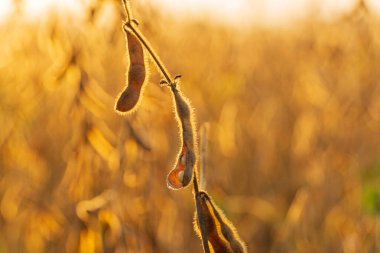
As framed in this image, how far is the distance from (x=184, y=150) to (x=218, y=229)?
0.11 meters

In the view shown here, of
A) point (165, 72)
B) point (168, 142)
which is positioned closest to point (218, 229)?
point (165, 72)

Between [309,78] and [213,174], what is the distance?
1.02 meters

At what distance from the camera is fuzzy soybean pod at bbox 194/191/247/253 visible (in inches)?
31.0

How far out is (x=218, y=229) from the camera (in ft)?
2.62

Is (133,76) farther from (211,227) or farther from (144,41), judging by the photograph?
(211,227)

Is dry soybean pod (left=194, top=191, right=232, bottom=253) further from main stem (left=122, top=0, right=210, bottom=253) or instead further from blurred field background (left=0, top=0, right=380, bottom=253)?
blurred field background (left=0, top=0, right=380, bottom=253)

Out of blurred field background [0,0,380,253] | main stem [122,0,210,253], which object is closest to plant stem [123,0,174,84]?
main stem [122,0,210,253]

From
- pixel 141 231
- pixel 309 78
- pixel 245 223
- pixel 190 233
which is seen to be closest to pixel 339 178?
pixel 245 223

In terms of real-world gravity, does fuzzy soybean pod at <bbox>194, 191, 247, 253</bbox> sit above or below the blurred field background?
below

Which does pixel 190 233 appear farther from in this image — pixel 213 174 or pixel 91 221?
pixel 91 221

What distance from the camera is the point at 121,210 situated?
1450 millimetres

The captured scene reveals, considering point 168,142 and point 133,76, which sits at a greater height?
point 168,142

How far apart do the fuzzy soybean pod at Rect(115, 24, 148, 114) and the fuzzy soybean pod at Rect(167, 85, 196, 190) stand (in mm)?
61

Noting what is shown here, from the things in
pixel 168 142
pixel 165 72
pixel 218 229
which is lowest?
pixel 218 229
